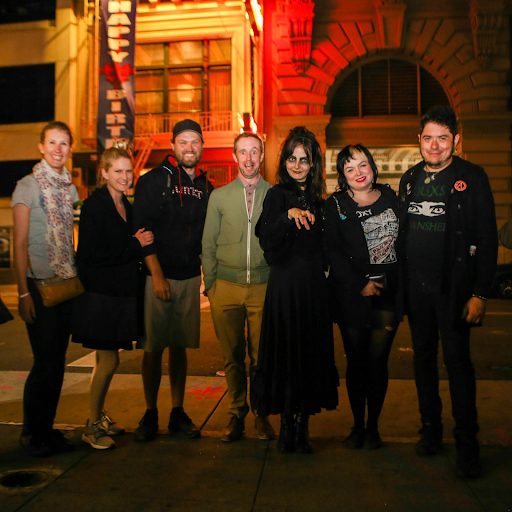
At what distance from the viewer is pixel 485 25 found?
51.1ft

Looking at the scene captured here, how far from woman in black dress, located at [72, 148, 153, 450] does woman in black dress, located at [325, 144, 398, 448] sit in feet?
4.46

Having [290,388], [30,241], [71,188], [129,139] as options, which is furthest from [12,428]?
[129,139]

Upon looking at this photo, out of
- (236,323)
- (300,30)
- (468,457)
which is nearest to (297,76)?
(300,30)

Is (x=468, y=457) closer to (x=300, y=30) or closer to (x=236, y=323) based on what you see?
(x=236, y=323)

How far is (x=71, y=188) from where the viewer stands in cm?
377

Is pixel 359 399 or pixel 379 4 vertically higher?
pixel 379 4

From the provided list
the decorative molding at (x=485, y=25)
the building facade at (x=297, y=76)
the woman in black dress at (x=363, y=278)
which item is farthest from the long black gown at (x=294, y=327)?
the decorative molding at (x=485, y=25)

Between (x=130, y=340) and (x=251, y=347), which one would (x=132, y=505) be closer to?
(x=130, y=340)

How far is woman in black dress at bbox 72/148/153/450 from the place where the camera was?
358cm

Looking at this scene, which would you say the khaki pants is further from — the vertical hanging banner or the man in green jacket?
the vertical hanging banner

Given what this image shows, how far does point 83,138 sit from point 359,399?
17382 millimetres

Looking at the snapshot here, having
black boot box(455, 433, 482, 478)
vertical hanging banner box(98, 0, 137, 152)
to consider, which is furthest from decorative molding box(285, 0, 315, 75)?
black boot box(455, 433, 482, 478)

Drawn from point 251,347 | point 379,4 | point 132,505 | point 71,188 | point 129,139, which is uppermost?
point 379,4

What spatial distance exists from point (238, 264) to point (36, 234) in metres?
1.38
